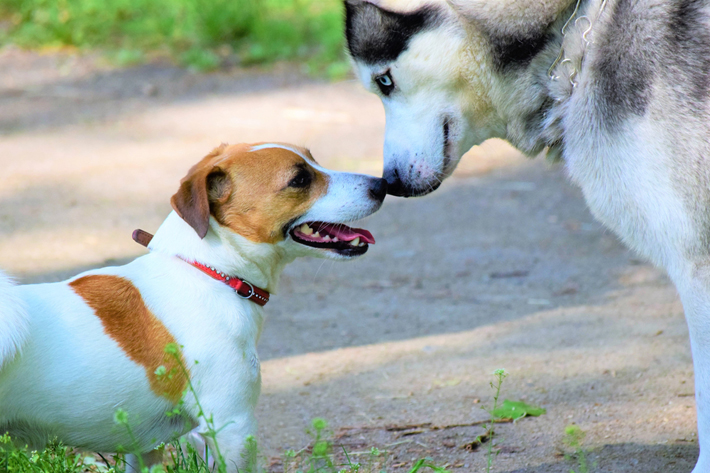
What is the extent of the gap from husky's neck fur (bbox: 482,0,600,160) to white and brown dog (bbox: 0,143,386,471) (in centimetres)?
63

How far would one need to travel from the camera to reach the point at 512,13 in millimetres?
2682

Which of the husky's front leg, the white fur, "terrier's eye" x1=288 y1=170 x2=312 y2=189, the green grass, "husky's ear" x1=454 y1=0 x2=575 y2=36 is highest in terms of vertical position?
"husky's ear" x1=454 y1=0 x2=575 y2=36

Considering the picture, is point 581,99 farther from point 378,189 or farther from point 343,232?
point 343,232

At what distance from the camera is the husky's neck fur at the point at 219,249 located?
2.60m

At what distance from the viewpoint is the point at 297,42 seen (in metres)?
9.75

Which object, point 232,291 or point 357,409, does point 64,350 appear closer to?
point 232,291

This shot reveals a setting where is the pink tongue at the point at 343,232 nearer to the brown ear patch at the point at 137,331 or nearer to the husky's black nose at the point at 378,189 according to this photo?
the husky's black nose at the point at 378,189

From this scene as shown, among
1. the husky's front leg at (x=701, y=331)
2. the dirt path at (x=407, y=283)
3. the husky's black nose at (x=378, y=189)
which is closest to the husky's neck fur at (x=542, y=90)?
the husky's black nose at (x=378, y=189)

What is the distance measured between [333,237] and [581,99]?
967 mm

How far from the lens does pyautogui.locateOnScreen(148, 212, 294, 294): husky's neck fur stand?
2600 millimetres

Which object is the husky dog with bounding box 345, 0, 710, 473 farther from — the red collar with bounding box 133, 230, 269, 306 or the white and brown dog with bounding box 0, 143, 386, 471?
the red collar with bounding box 133, 230, 269, 306

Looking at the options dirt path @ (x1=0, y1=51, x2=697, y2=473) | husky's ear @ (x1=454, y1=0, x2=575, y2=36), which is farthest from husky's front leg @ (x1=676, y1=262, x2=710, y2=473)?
husky's ear @ (x1=454, y1=0, x2=575, y2=36)

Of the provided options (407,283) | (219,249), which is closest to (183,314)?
(219,249)

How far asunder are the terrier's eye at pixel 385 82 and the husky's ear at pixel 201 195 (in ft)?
2.58
